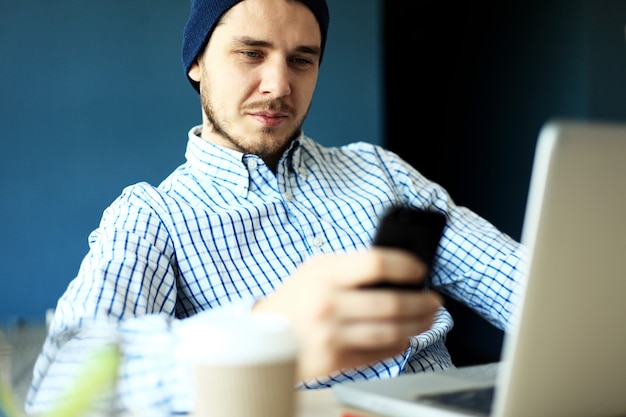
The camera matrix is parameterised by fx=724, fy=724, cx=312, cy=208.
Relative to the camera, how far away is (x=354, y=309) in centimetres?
59

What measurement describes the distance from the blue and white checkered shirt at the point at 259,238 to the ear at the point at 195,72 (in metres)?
0.29

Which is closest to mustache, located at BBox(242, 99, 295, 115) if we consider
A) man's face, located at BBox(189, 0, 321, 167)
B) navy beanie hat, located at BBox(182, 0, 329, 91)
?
man's face, located at BBox(189, 0, 321, 167)

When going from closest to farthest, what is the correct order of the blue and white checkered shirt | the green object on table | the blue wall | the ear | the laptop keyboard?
the green object on table < the laptop keyboard < the blue and white checkered shirt < the ear < the blue wall

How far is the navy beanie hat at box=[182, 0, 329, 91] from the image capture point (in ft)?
5.41

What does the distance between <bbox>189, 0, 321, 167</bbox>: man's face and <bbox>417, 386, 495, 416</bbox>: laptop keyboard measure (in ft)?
3.00

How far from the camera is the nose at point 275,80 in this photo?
160 cm

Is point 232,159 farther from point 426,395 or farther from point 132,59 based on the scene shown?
point 132,59

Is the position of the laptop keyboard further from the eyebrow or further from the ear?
the ear

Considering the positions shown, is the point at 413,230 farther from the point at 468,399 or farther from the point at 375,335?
the point at 468,399

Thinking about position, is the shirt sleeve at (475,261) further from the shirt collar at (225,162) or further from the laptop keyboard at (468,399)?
the laptop keyboard at (468,399)

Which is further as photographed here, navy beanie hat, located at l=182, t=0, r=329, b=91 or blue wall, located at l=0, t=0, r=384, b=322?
blue wall, located at l=0, t=0, r=384, b=322

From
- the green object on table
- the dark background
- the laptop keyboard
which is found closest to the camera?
the green object on table

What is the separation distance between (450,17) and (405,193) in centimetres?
363

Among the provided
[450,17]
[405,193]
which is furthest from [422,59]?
[405,193]
